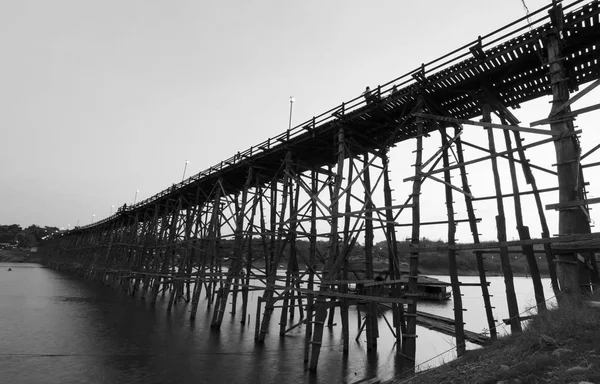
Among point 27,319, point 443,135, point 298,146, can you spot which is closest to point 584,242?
point 443,135

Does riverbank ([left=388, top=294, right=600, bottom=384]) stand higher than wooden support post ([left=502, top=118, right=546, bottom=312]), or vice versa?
wooden support post ([left=502, top=118, right=546, bottom=312])

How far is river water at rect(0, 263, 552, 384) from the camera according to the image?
10.6m

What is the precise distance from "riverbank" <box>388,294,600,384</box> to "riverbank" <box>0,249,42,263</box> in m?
129

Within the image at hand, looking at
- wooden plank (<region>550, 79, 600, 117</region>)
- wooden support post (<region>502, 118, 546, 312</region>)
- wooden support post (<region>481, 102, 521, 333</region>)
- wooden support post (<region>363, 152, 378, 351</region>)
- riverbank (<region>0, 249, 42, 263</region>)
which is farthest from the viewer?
riverbank (<region>0, 249, 42, 263</region>)

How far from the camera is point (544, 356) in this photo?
14.7ft

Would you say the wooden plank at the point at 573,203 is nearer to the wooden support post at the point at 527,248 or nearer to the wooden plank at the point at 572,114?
the wooden plank at the point at 572,114

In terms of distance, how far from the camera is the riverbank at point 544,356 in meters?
4.05

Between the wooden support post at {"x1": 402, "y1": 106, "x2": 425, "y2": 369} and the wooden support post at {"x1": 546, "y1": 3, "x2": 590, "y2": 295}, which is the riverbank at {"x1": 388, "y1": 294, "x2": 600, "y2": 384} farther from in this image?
the wooden support post at {"x1": 402, "y1": 106, "x2": 425, "y2": 369}

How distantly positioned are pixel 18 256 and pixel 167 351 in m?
123

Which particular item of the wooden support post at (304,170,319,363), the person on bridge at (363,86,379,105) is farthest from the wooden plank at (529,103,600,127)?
the wooden support post at (304,170,319,363)

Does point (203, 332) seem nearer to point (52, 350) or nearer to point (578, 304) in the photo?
point (52, 350)

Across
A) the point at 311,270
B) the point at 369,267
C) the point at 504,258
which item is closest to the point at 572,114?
the point at 504,258

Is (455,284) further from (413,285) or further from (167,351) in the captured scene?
(167,351)

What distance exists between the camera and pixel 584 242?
5770 mm
